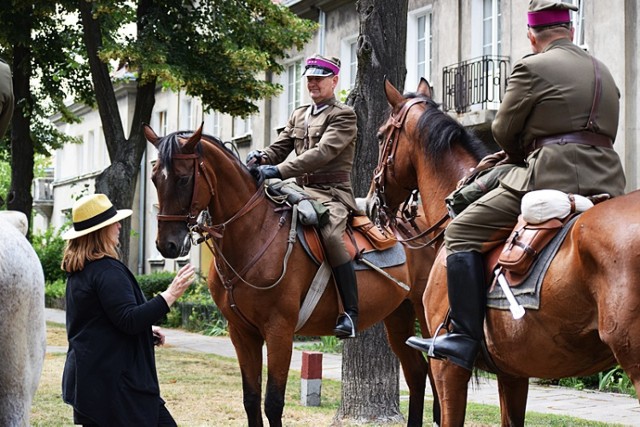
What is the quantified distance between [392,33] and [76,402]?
19.5ft

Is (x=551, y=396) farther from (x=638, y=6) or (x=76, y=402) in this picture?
(x=76, y=402)

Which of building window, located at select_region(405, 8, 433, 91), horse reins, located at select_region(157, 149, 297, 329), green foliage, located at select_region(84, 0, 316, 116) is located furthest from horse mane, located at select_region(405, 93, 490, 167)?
building window, located at select_region(405, 8, 433, 91)

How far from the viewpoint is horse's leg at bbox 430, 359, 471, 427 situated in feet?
18.5

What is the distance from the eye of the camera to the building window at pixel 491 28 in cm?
1877

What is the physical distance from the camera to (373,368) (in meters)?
9.54

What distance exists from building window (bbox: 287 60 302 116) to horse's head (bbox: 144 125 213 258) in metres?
18.3

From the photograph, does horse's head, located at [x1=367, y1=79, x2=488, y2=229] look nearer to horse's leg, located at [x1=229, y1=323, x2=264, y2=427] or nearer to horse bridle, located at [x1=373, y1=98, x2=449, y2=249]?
horse bridle, located at [x1=373, y1=98, x2=449, y2=249]

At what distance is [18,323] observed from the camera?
11.3 feet

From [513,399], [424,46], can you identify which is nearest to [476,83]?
[424,46]

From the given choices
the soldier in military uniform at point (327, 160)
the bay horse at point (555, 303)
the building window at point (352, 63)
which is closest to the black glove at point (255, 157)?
the soldier in military uniform at point (327, 160)

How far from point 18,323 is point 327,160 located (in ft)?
15.8

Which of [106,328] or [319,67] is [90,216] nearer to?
[106,328]

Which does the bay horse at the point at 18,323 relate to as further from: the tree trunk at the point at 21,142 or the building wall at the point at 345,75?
the tree trunk at the point at 21,142

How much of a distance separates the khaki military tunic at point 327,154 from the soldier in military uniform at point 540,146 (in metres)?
2.44
